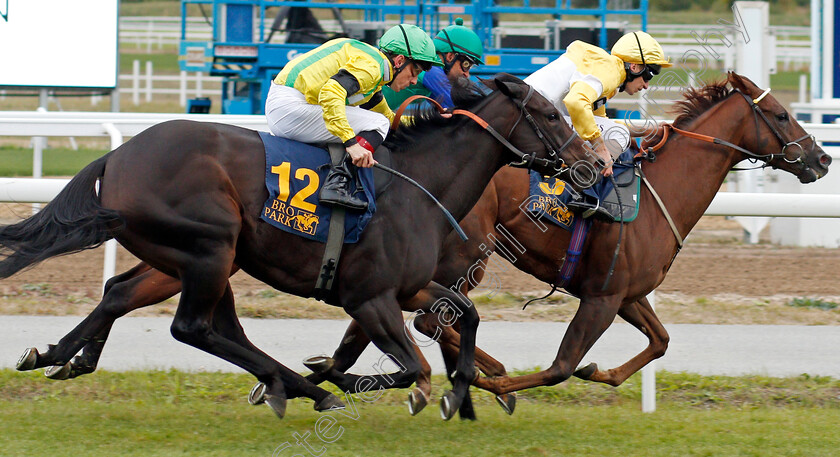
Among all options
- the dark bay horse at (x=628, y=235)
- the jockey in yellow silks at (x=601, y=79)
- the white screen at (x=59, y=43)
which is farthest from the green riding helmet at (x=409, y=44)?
the white screen at (x=59, y=43)

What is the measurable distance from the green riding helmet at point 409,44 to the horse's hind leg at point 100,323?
5.15ft

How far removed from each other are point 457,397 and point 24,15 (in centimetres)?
740

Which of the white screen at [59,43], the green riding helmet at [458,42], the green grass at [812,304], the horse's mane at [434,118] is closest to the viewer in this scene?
the horse's mane at [434,118]

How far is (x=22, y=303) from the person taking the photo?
6.88 metres

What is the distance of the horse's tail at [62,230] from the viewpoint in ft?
13.8

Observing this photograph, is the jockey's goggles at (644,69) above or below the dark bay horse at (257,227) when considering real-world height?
above

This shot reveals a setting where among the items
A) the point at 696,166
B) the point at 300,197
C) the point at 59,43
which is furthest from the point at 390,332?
the point at 59,43

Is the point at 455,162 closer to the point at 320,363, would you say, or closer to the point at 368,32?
the point at 320,363

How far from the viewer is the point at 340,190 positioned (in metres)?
4.32

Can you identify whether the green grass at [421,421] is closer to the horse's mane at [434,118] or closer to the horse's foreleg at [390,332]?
the horse's foreleg at [390,332]

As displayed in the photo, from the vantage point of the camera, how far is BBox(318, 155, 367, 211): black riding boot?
4301mm

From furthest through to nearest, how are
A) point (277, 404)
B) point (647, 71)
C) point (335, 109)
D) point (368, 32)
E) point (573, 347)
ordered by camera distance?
point (368, 32)
point (647, 71)
point (573, 347)
point (277, 404)
point (335, 109)

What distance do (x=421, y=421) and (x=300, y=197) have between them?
1367 millimetres

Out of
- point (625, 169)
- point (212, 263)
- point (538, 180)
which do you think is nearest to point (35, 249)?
point (212, 263)
